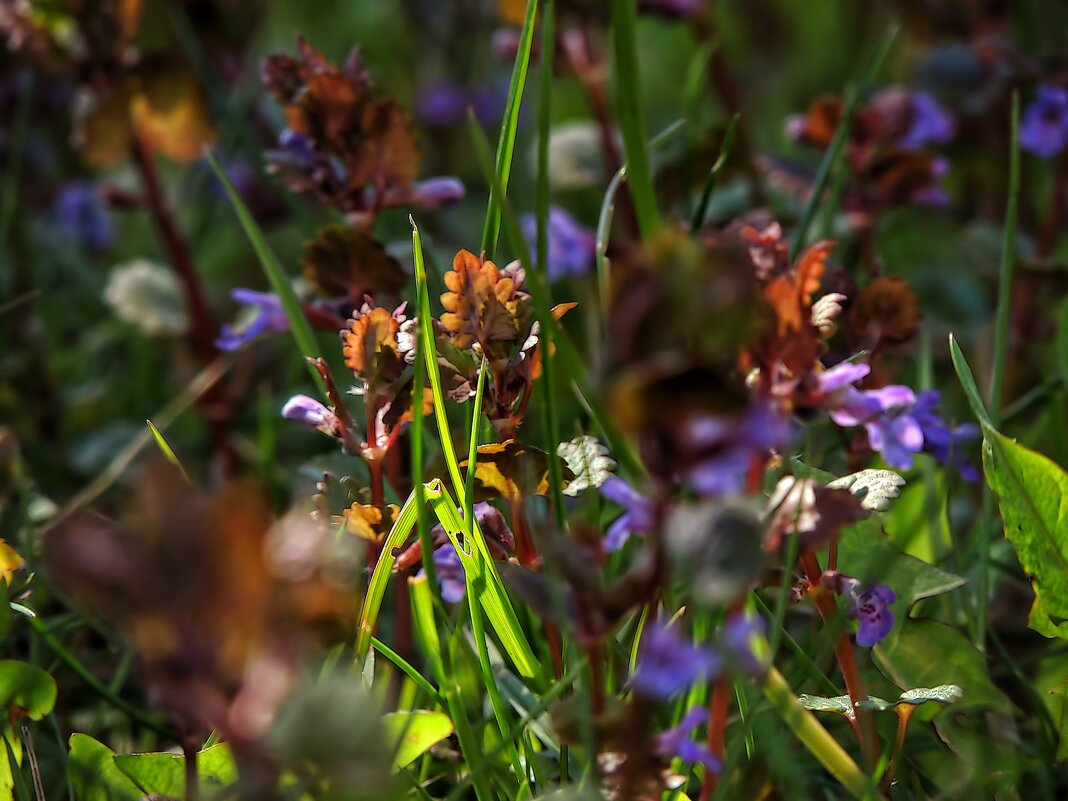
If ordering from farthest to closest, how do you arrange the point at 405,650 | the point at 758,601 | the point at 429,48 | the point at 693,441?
1. the point at 429,48
2. the point at 405,650
3. the point at 758,601
4. the point at 693,441

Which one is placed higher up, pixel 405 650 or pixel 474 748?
pixel 474 748

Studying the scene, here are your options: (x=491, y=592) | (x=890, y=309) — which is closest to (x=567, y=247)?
(x=890, y=309)

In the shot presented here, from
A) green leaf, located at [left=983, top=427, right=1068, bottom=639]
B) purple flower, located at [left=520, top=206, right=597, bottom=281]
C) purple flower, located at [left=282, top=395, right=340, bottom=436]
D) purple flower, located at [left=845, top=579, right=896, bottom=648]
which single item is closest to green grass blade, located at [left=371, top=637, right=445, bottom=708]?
purple flower, located at [left=282, top=395, right=340, bottom=436]

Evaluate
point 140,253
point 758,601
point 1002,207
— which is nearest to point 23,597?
point 758,601

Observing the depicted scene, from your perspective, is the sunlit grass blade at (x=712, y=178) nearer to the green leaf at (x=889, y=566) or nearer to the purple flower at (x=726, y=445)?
the green leaf at (x=889, y=566)

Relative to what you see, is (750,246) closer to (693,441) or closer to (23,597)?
(693,441)

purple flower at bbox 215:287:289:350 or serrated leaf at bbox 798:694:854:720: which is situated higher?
purple flower at bbox 215:287:289:350

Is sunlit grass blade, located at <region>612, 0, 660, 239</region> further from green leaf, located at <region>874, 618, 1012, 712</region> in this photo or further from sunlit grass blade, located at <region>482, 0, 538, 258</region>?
green leaf, located at <region>874, 618, 1012, 712</region>
